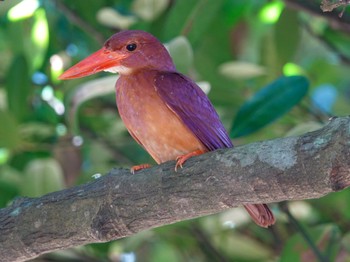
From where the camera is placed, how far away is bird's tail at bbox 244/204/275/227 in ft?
10.8

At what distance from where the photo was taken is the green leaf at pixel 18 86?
4.56 m

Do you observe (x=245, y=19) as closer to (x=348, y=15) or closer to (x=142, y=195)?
(x=348, y=15)

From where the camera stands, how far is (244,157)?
8.64 feet

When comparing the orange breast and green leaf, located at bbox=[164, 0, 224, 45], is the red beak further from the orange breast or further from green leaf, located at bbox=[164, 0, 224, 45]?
green leaf, located at bbox=[164, 0, 224, 45]

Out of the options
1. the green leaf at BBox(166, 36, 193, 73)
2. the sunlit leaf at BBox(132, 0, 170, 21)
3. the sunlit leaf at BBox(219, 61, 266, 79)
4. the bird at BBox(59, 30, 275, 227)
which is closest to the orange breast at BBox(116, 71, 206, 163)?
the bird at BBox(59, 30, 275, 227)

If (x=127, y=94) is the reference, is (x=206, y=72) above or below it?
below

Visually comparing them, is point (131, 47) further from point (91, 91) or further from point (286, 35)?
point (286, 35)

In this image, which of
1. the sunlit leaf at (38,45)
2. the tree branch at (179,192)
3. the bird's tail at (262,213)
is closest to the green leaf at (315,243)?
the bird's tail at (262,213)

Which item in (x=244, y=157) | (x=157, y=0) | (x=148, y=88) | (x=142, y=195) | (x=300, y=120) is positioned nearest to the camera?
(x=244, y=157)

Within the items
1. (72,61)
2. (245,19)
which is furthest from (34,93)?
(245,19)

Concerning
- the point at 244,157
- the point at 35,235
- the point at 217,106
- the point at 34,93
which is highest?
the point at 244,157

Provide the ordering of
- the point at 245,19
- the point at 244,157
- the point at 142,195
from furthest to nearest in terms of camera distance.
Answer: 1. the point at 245,19
2. the point at 142,195
3. the point at 244,157

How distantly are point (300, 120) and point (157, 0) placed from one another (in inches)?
41.2

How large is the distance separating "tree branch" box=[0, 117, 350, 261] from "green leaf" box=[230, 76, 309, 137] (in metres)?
1.00
